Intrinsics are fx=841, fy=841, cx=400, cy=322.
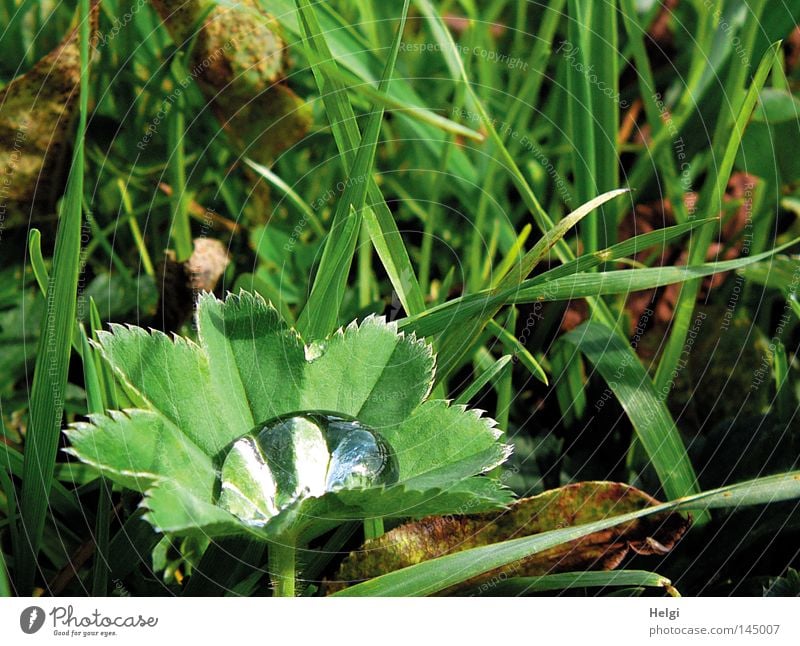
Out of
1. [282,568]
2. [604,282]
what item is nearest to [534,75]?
[604,282]

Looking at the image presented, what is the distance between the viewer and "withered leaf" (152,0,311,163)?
64cm

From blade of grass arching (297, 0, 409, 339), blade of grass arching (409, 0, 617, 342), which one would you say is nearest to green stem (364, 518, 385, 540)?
blade of grass arching (297, 0, 409, 339)

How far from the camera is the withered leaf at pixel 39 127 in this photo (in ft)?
2.04

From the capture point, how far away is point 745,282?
2.29 ft

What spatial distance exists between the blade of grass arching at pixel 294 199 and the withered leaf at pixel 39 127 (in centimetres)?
14

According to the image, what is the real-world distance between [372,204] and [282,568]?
9.2 inches

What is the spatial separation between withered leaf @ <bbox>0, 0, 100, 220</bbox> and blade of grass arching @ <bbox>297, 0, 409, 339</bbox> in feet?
0.75

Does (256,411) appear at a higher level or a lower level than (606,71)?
lower

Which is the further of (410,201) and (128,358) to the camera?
(410,201)

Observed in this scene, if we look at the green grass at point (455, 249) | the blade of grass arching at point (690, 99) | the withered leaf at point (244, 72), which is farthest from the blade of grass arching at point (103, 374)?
the blade of grass arching at point (690, 99)

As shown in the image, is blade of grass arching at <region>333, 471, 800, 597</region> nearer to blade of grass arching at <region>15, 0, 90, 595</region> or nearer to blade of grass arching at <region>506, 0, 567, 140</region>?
blade of grass arching at <region>15, 0, 90, 595</region>
